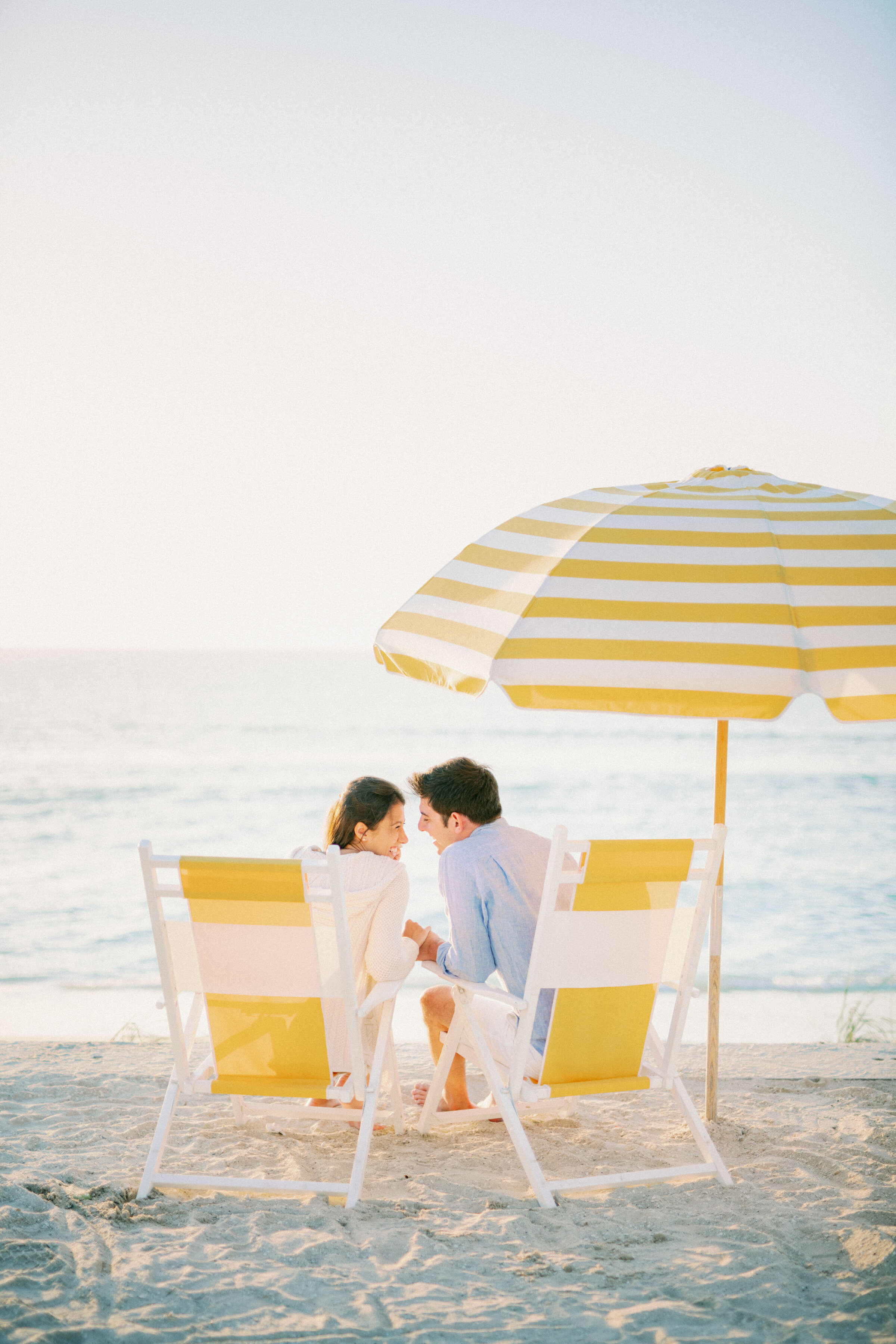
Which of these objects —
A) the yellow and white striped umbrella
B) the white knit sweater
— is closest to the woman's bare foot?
the white knit sweater

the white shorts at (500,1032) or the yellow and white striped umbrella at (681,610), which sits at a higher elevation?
the yellow and white striped umbrella at (681,610)

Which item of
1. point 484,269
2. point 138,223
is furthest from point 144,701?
→ point 484,269

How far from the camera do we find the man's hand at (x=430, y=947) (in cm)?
333

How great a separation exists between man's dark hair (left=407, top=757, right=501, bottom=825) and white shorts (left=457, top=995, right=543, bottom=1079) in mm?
577

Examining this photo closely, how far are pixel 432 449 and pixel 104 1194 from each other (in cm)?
2989

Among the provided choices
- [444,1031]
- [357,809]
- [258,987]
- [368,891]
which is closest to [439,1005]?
[444,1031]

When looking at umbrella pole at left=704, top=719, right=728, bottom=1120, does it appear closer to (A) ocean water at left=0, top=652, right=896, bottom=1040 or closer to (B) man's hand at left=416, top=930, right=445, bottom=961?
(B) man's hand at left=416, top=930, right=445, bottom=961

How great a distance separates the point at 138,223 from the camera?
18016 millimetres

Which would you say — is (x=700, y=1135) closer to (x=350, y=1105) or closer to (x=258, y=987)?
(x=350, y=1105)

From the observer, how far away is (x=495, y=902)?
3029mm

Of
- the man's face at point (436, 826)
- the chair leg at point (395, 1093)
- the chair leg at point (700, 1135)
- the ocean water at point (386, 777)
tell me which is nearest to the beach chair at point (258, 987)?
the chair leg at point (395, 1093)

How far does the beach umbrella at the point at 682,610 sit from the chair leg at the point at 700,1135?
0.28 m

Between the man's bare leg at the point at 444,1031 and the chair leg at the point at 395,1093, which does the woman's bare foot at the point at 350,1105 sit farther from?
the man's bare leg at the point at 444,1031

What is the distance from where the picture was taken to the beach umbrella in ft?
7.91
